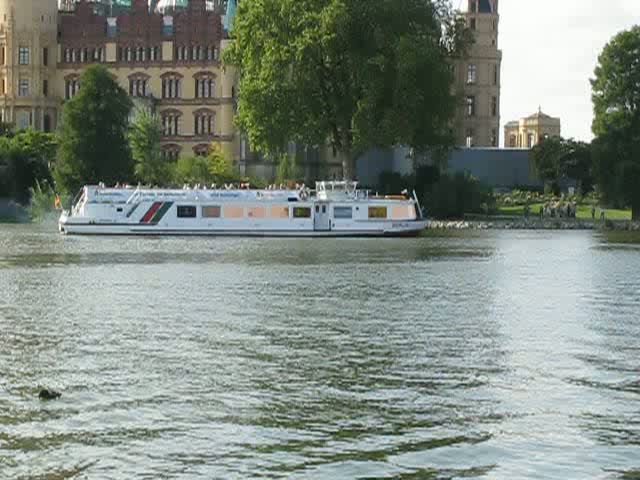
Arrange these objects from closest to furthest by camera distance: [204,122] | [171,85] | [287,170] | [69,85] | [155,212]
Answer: [155,212] < [287,170] < [204,122] < [171,85] < [69,85]

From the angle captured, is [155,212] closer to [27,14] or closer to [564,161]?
[564,161]

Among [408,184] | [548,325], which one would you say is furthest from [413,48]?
[548,325]

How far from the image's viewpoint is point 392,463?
18875mm

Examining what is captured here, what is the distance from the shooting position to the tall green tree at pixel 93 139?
101812 millimetres

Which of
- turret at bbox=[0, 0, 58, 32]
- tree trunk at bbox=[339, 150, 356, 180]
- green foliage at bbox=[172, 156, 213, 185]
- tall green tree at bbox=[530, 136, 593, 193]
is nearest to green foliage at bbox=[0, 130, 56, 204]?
green foliage at bbox=[172, 156, 213, 185]

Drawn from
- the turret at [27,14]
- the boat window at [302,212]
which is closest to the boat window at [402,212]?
the boat window at [302,212]

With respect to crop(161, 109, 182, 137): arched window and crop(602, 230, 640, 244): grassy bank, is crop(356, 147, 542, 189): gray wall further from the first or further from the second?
crop(602, 230, 640, 244): grassy bank

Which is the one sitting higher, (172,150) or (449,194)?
(172,150)

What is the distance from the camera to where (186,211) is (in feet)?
270

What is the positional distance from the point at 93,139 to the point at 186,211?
72.1ft

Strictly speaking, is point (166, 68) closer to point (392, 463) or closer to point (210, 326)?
point (210, 326)

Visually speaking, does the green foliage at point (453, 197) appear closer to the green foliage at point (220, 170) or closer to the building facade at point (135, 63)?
the green foliage at point (220, 170)

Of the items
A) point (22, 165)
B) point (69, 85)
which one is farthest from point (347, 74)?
point (69, 85)

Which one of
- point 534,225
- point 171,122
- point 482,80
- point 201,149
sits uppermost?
point 482,80
